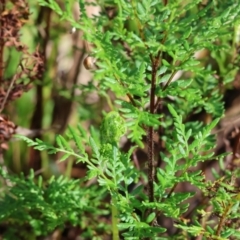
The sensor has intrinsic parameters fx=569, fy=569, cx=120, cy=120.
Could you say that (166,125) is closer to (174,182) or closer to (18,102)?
(174,182)

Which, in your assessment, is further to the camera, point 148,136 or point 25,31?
point 25,31

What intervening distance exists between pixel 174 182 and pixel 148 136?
0.07 m

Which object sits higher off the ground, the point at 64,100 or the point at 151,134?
the point at 151,134

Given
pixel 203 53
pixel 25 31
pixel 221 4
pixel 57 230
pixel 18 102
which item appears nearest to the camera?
pixel 221 4

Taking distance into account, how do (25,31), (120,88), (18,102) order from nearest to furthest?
1. (120,88)
2. (18,102)
3. (25,31)

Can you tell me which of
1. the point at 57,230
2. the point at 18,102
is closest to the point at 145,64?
the point at 57,230

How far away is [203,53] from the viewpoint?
1535 millimetres

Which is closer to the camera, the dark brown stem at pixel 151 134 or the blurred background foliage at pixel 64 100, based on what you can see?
the dark brown stem at pixel 151 134

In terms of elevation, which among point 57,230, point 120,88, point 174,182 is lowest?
point 57,230

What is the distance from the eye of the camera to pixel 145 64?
73 centimetres

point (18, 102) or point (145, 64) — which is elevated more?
point (145, 64)

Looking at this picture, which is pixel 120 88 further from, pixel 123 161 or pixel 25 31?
pixel 25 31

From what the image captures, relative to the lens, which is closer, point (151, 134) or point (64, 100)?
point (151, 134)

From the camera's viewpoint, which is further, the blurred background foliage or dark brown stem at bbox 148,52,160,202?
the blurred background foliage
